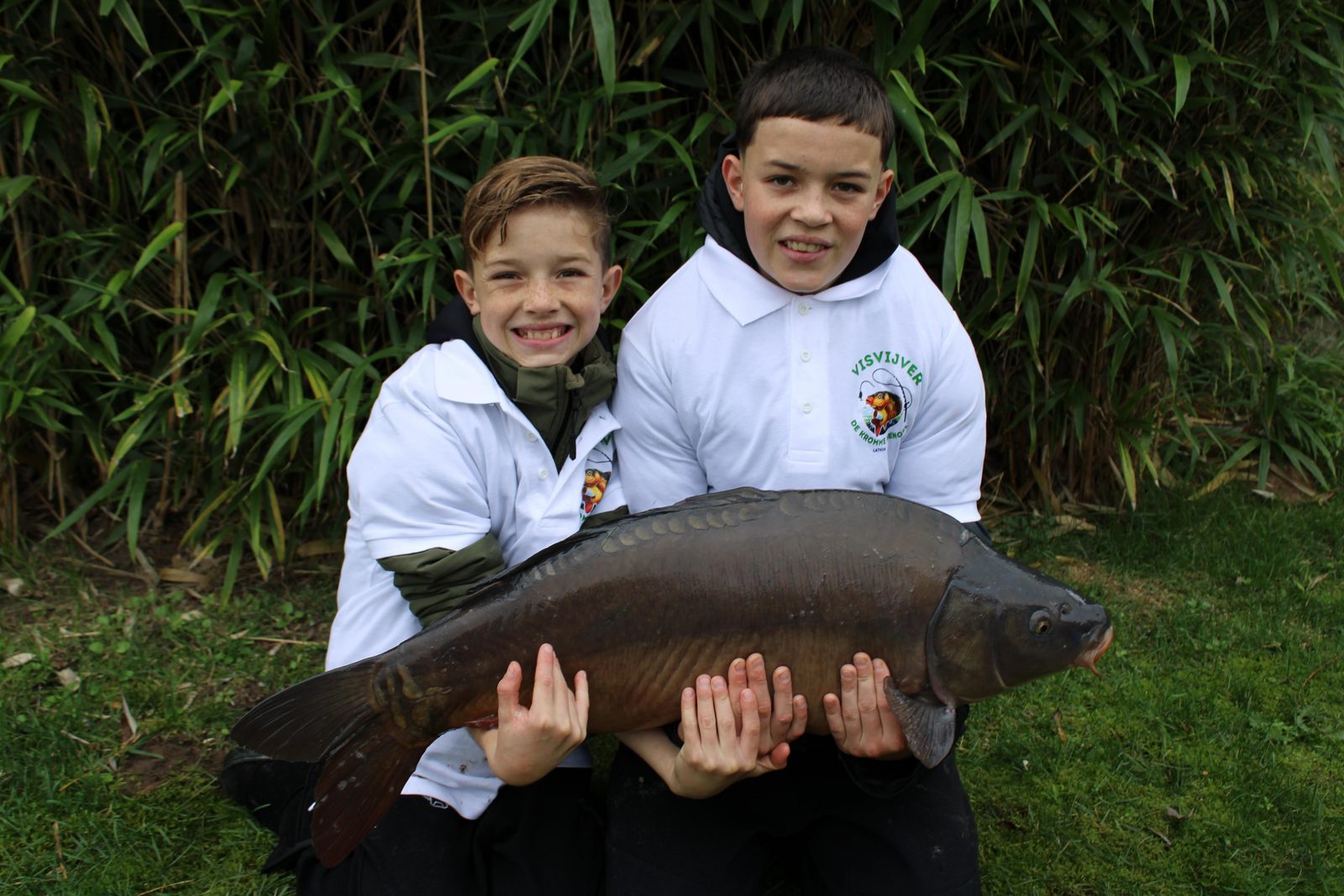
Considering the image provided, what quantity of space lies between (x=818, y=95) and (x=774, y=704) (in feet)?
4.09

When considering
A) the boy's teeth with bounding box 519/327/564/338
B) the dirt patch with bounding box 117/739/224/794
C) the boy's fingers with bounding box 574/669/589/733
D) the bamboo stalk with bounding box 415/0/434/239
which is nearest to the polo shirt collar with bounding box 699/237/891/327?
the boy's teeth with bounding box 519/327/564/338

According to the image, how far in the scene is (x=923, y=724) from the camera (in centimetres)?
214

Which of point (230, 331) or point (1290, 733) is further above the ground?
point (230, 331)

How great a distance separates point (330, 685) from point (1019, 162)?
8.87ft

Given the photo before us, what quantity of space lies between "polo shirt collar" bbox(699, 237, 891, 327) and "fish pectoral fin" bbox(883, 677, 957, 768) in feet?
2.78

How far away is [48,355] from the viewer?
350 centimetres

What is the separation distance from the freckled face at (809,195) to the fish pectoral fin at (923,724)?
0.91 meters

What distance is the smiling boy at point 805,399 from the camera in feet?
7.76

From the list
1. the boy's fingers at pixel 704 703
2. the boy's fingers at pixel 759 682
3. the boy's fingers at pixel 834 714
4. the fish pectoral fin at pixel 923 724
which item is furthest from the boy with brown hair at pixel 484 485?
the fish pectoral fin at pixel 923 724

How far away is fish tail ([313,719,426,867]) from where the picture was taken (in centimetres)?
206

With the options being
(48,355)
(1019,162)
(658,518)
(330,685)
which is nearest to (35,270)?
(48,355)

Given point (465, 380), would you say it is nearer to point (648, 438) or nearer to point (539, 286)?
point (539, 286)

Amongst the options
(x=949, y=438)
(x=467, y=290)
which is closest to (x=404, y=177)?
(x=467, y=290)

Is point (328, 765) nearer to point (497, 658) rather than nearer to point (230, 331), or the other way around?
point (497, 658)
